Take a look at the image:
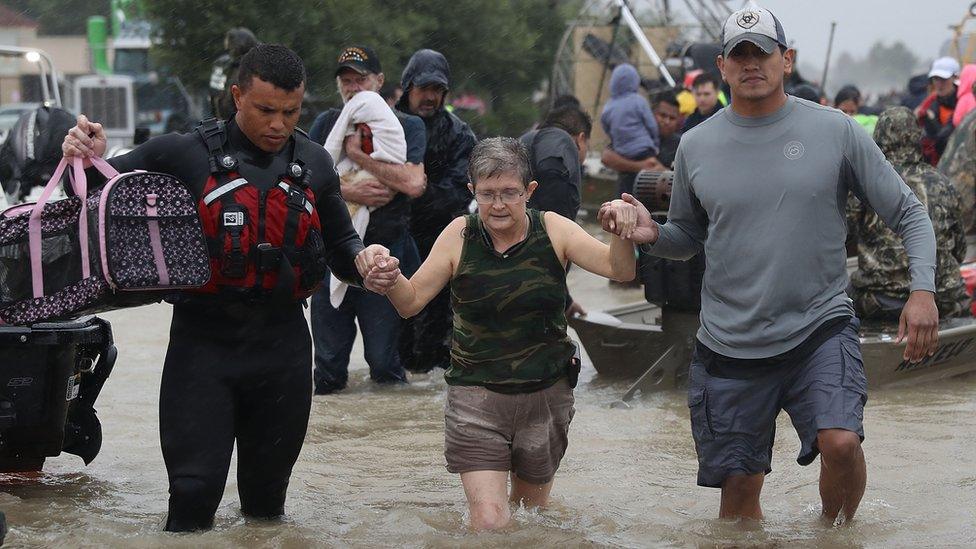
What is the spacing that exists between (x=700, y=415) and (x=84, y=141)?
95.0 inches

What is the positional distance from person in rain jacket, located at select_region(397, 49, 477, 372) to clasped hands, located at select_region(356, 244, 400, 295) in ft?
12.1

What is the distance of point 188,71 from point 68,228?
17.7 meters

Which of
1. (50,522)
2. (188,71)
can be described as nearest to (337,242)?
(50,522)

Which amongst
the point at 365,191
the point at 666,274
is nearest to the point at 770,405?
the point at 666,274

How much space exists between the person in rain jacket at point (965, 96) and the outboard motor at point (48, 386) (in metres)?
9.66

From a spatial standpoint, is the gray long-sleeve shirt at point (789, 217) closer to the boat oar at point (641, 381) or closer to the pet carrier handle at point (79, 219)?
the pet carrier handle at point (79, 219)

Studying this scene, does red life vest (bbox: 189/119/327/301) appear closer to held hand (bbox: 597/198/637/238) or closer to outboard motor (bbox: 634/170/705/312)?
held hand (bbox: 597/198/637/238)

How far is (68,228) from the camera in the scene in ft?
15.9

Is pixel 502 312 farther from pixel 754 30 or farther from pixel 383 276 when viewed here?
pixel 754 30

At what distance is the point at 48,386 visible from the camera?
19.3 feet

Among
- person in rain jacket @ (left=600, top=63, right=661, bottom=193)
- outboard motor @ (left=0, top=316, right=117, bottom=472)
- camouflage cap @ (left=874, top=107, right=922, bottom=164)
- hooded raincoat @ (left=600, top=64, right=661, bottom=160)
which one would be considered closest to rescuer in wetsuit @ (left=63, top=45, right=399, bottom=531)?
outboard motor @ (left=0, top=316, right=117, bottom=472)

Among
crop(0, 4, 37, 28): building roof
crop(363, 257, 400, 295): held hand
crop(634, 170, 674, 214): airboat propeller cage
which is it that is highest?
crop(363, 257, 400, 295): held hand

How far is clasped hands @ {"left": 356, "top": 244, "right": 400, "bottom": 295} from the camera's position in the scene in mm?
4918

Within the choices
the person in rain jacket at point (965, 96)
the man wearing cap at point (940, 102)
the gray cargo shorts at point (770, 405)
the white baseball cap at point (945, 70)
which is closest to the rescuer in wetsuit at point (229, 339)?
the gray cargo shorts at point (770, 405)
